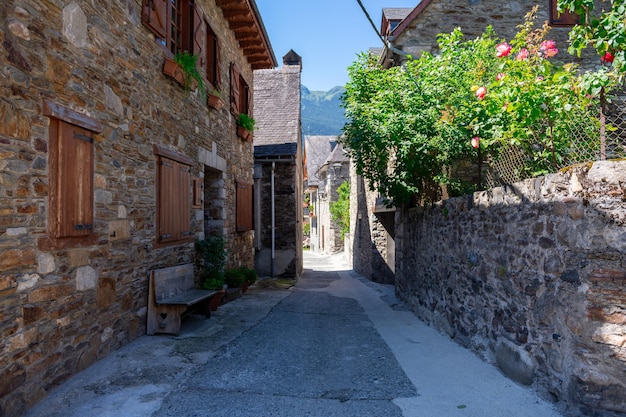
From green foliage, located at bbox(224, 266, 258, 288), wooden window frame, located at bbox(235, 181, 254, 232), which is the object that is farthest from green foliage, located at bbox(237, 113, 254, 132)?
green foliage, located at bbox(224, 266, 258, 288)

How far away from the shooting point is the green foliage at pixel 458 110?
4.09 meters

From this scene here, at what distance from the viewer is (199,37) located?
7.12 meters

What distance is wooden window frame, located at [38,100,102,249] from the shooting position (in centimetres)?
366

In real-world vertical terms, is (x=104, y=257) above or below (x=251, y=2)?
below

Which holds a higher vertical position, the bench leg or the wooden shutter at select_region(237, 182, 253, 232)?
the wooden shutter at select_region(237, 182, 253, 232)

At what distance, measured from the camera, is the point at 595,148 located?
380cm

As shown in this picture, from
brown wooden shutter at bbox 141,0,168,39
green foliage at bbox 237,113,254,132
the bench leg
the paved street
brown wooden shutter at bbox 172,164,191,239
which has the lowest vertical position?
the paved street

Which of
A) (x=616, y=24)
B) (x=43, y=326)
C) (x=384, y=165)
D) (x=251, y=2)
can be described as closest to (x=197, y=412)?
(x=43, y=326)

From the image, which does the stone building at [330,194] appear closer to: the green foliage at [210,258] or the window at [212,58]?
the window at [212,58]

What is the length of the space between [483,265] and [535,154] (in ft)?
4.21

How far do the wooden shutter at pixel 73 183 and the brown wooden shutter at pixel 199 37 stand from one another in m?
3.26

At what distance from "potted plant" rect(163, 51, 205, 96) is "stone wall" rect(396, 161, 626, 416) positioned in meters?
4.18

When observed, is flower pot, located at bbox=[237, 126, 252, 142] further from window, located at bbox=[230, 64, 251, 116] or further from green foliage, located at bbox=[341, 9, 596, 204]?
green foliage, located at bbox=[341, 9, 596, 204]

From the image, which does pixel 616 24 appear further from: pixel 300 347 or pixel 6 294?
pixel 6 294
